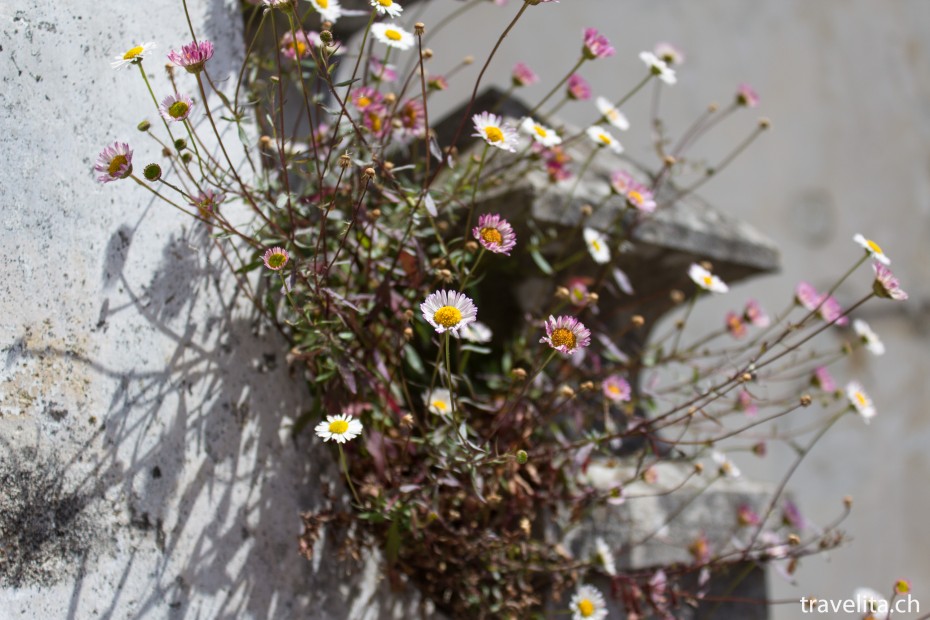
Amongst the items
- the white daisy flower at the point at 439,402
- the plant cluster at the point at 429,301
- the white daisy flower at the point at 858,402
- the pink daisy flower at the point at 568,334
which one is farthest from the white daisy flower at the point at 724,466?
the pink daisy flower at the point at 568,334

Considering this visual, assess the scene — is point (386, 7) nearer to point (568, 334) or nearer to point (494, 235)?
point (494, 235)

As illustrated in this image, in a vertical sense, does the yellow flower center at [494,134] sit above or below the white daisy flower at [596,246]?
below

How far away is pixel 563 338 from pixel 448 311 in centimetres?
14

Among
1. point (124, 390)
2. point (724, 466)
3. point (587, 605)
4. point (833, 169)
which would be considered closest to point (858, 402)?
point (724, 466)

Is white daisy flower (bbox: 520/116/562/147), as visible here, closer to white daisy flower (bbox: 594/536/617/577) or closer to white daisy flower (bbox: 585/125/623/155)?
white daisy flower (bbox: 585/125/623/155)

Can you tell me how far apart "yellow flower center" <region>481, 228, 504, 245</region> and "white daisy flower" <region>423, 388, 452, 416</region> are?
0.71 ft

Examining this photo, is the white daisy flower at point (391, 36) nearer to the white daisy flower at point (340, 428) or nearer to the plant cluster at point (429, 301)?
the plant cluster at point (429, 301)

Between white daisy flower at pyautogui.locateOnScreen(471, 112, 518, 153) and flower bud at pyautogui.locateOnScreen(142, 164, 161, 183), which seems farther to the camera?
white daisy flower at pyautogui.locateOnScreen(471, 112, 518, 153)

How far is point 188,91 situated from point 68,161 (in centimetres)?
24

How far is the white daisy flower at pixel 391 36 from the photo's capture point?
126 centimetres

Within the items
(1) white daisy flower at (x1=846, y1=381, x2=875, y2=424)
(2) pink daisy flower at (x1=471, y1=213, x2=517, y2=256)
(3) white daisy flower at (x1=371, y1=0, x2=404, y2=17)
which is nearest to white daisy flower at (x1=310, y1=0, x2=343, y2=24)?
(3) white daisy flower at (x1=371, y1=0, x2=404, y2=17)

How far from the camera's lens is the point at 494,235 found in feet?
3.99

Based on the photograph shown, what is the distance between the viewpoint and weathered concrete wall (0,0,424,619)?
110 centimetres

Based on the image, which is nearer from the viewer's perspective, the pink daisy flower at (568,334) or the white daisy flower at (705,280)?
the pink daisy flower at (568,334)
